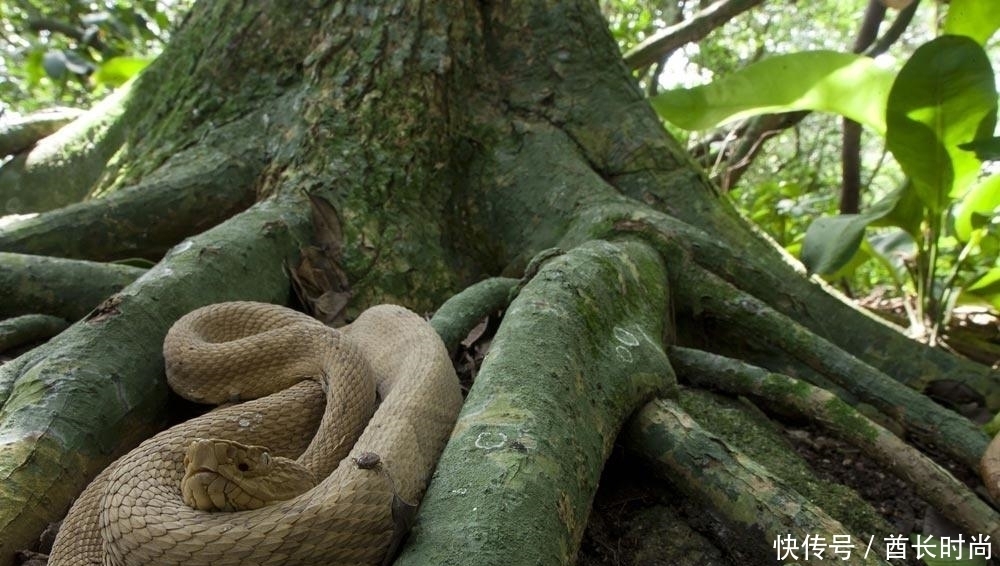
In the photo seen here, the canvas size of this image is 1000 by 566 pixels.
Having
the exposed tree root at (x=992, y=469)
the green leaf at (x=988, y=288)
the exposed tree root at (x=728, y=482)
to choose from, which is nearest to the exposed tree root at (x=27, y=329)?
the exposed tree root at (x=728, y=482)

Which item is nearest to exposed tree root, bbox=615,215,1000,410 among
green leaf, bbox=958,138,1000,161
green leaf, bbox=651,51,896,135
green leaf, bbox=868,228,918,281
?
green leaf, bbox=958,138,1000,161

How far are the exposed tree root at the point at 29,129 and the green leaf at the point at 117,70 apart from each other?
59.3 inches

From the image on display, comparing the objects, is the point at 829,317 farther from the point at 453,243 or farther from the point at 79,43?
the point at 79,43

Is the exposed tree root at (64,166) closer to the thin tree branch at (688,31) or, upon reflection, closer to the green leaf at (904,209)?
the thin tree branch at (688,31)

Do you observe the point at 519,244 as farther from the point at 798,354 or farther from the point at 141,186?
the point at 141,186

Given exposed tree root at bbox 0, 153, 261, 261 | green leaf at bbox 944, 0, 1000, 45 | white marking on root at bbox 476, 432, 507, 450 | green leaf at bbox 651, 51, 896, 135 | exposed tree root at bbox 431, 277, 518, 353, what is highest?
green leaf at bbox 944, 0, 1000, 45

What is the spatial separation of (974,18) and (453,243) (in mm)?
2400

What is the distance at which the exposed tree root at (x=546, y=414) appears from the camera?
4.53 ft

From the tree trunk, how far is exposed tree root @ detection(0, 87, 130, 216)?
0.12 ft

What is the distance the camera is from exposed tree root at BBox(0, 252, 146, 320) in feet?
8.40

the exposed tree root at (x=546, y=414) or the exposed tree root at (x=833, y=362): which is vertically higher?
the exposed tree root at (x=546, y=414)

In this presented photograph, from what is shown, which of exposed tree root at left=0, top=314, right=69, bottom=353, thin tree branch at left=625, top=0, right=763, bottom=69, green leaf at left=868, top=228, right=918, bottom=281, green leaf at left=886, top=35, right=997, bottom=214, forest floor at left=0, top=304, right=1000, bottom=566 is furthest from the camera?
thin tree branch at left=625, top=0, right=763, bottom=69

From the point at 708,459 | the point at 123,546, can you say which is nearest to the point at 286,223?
the point at 123,546

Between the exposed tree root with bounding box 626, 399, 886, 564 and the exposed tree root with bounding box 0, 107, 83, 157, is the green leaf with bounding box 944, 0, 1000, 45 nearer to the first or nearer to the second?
the exposed tree root with bounding box 626, 399, 886, 564
